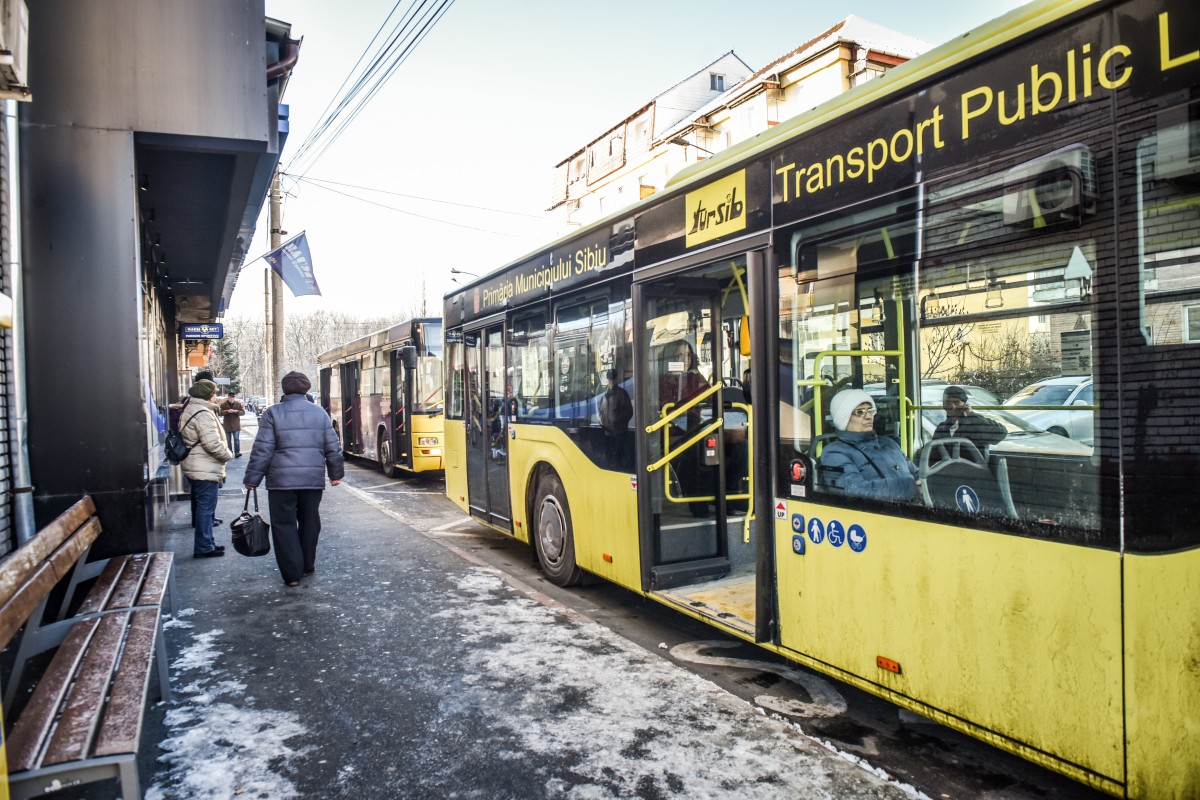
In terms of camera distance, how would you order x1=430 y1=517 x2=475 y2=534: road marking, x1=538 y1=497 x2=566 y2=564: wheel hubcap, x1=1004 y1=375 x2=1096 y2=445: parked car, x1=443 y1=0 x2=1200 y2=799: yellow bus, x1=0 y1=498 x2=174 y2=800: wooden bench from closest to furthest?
x1=443 y1=0 x2=1200 y2=799: yellow bus < x1=0 y1=498 x2=174 y2=800: wooden bench < x1=1004 y1=375 x2=1096 y2=445: parked car < x1=538 y1=497 x2=566 y2=564: wheel hubcap < x1=430 y1=517 x2=475 y2=534: road marking

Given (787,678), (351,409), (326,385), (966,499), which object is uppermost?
(326,385)

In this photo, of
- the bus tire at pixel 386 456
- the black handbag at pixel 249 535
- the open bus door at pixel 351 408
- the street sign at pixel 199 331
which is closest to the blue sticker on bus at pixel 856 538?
the black handbag at pixel 249 535

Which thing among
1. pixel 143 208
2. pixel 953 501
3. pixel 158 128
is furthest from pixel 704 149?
pixel 953 501

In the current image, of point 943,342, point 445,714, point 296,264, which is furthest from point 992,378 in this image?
point 296,264

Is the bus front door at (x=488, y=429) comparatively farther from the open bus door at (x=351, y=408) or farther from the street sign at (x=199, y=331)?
the street sign at (x=199, y=331)

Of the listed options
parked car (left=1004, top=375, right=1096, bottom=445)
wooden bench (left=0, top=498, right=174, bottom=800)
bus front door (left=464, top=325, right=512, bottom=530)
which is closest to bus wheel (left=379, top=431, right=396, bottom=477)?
bus front door (left=464, top=325, right=512, bottom=530)

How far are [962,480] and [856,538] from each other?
622mm

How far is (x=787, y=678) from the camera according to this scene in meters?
4.51

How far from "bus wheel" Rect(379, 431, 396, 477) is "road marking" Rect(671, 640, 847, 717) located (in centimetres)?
1157

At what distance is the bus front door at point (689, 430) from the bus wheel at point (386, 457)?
36.0 ft

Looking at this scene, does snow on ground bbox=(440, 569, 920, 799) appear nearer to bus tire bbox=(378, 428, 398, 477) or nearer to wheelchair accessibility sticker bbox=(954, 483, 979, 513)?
wheelchair accessibility sticker bbox=(954, 483, 979, 513)

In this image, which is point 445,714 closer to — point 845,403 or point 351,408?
point 845,403

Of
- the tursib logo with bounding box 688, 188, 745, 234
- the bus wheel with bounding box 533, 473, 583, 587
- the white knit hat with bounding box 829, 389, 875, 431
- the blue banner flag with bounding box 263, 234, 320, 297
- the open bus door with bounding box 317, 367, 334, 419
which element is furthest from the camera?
the open bus door with bounding box 317, 367, 334, 419

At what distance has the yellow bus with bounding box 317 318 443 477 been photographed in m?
14.2
